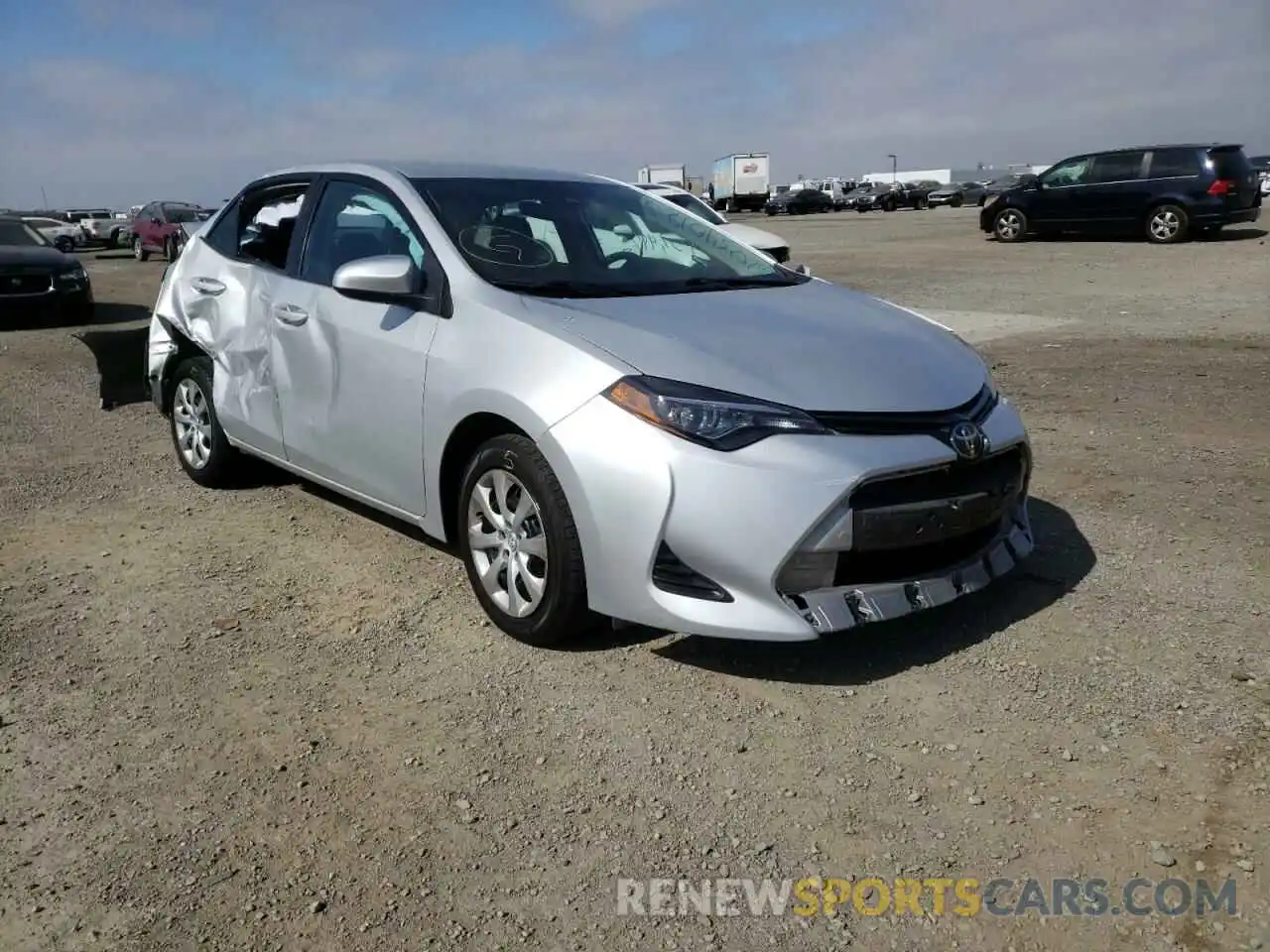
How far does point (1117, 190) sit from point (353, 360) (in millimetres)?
18773

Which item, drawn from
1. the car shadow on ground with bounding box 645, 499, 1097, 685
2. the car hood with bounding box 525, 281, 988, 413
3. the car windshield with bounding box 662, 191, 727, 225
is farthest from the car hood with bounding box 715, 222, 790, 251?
the car shadow on ground with bounding box 645, 499, 1097, 685

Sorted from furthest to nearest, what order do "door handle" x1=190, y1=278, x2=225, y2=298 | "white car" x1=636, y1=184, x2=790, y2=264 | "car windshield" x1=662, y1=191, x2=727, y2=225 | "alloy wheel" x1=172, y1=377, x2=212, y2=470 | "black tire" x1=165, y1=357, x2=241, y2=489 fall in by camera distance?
"car windshield" x1=662, y1=191, x2=727, y2=225
"white car" x1=636, y1=184, x2=790, y2=264
"alloy wheel" x1=172, y1=377, x2=212, y2=470
"black tire" x1=165, y1=357, x2=241, y2=489
"door handle" x1=190, y1=278, x2=225, y2=298

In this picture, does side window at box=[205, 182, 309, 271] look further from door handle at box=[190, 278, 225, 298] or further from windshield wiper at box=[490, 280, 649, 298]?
windshield wiper at box=[490, 280, 649, 298]

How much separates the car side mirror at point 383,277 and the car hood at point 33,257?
10.9 meters

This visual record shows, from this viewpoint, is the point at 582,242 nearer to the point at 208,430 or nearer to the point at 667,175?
the point at 208,430

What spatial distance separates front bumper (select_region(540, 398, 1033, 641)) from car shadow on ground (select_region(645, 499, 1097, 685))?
30cm

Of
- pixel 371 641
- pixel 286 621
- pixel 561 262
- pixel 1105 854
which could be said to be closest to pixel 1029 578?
pixel 1105 854

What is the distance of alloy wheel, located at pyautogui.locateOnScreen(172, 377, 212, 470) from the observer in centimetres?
550

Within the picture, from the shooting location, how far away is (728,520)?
10.1ft

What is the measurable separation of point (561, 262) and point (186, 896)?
8.34ft

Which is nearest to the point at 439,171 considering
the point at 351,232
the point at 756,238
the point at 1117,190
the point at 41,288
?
the point at 351,232

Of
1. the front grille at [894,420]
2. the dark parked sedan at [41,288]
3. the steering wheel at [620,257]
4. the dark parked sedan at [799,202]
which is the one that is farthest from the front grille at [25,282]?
the dark parked sedan at [799,202]

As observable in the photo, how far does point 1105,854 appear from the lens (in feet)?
8.29

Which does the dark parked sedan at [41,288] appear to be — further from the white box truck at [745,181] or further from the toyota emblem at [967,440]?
the white box truck at [745,181]
